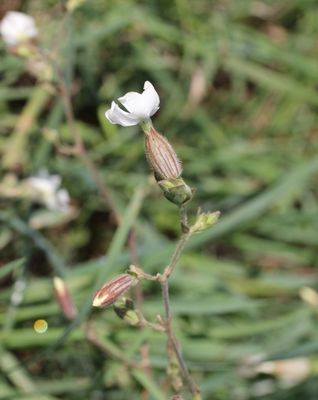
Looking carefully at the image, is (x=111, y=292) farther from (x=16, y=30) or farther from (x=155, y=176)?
(x=16, y=30)

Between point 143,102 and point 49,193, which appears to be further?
point 49,193

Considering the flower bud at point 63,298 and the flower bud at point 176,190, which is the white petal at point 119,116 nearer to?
the flower bud at point 176,190

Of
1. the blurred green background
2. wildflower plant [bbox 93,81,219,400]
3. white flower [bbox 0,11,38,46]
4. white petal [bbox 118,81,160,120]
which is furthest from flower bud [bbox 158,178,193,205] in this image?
white flower [bbox 0,11,38,46]

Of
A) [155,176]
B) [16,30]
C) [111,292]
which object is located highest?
[16,30]

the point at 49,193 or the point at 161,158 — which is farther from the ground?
the point at 49,193

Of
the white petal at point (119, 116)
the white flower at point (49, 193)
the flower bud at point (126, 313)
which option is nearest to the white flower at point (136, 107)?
the white petal at point (119, 116)

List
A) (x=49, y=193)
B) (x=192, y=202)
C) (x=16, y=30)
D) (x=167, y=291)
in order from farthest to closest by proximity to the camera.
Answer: (x=192, y=202) → (x=49, y=193) → (x=16, y=30) → (x=167, y=291)

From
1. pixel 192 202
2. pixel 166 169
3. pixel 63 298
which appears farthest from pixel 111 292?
pixel 192 202
